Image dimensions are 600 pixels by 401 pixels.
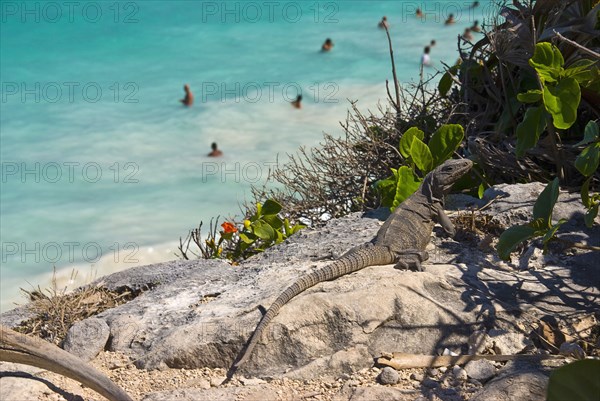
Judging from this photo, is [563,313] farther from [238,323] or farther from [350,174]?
[350,174]

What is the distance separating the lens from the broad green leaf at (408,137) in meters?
5.02

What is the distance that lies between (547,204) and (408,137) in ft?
5.02

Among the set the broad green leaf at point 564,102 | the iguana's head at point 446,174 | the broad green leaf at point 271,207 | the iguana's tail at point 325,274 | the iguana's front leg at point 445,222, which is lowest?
the broad green leaf at point 271,207

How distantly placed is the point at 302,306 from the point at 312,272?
344 mm

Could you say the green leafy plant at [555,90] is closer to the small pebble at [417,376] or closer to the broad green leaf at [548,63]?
the broad green leaf at [548,63]

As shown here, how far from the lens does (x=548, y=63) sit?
163 inches

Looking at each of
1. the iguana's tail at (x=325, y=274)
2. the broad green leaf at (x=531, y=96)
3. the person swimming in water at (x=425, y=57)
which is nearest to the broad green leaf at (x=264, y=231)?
the iguana's tail at (x=325, y=274)

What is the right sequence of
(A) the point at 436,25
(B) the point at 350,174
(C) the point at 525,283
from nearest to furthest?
(C) the point at 525,283, (B) the point at 350,174, (A) the point at 436,25

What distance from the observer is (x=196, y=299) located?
419 cm

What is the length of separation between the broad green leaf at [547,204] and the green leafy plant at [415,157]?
1.34 m

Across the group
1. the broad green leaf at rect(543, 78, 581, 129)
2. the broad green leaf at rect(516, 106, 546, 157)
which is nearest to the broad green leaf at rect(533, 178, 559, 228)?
the broad green leaf at rect(543, 78, 581, 129)

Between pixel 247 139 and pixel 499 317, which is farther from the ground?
pixel 499 317

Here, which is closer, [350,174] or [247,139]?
[350,174]

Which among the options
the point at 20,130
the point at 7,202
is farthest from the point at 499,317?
the point at 20,130
